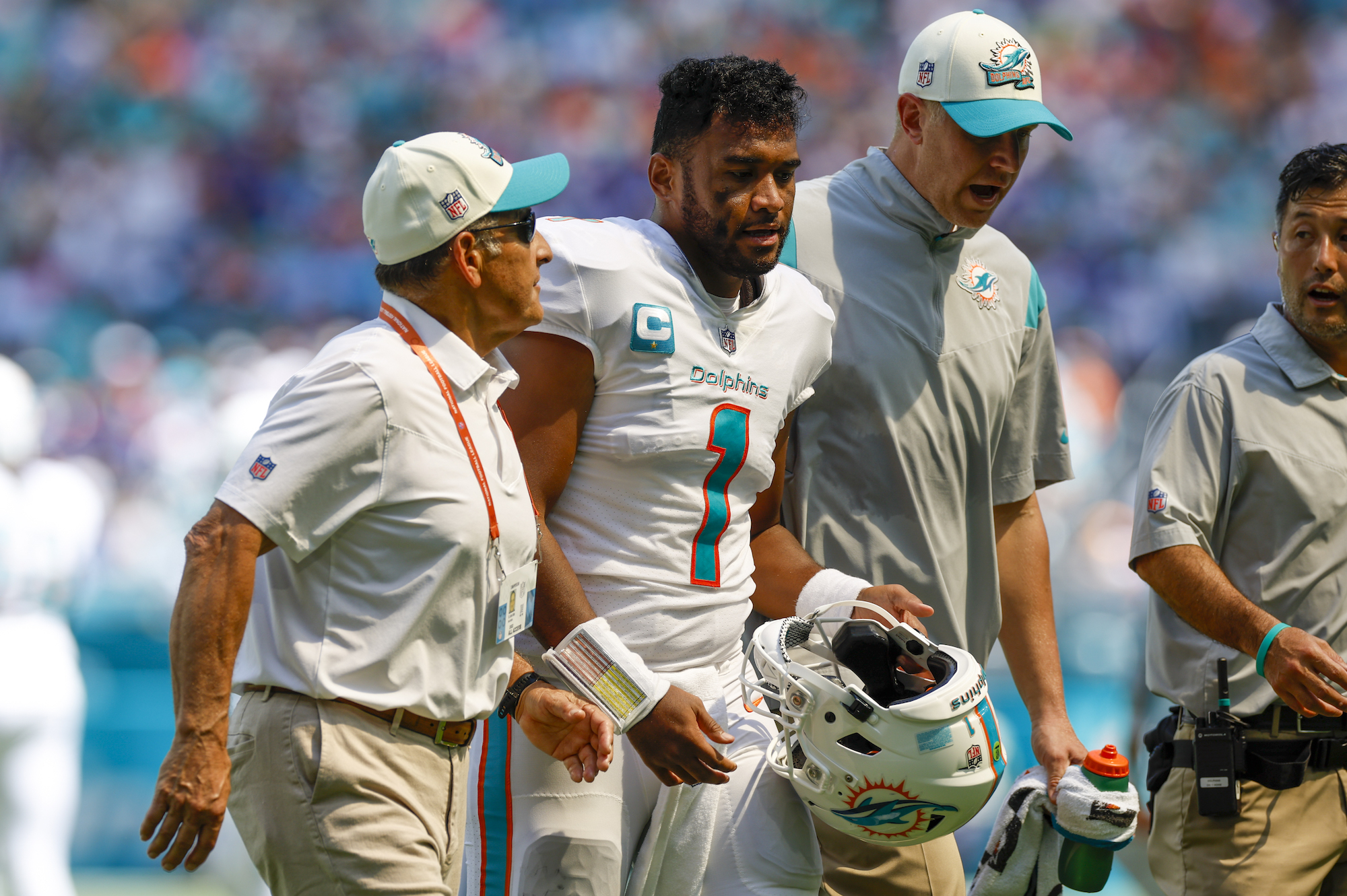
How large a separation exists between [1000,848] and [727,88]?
5.46 ft

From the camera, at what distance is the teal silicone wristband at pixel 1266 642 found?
292 centimetres

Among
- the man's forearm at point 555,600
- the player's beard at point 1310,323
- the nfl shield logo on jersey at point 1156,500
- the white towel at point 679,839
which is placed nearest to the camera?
the man's forearm at point 555,600

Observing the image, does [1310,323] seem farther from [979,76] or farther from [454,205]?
[454,205]

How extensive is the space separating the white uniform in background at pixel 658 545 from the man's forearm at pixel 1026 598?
862mm

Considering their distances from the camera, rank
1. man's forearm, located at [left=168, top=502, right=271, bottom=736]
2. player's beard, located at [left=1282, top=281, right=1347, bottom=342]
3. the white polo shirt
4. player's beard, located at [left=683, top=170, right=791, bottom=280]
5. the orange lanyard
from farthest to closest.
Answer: player's beard, located at [left=1282, top=281, right=1347, bottom=342] → player's beard, located at [left=683, top=170, right=791, bottom=280] → the orange lanyard → the white polo shirt → man's forearm, located at [left=168, top=502, right=271, bottom=736]

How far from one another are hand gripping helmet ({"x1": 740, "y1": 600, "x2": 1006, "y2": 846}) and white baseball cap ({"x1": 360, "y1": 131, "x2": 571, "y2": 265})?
3.02ft

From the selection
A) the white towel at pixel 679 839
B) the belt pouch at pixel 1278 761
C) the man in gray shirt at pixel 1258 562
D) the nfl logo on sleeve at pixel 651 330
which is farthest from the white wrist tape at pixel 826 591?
the belt pouch at pixel 1278 761

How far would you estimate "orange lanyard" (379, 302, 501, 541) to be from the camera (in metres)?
2.19

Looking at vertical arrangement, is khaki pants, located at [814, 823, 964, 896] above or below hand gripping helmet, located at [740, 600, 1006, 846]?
below

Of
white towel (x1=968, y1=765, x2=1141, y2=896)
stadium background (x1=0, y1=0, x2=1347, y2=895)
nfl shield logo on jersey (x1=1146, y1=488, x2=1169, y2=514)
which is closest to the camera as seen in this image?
white towel (x1=968, y1=765, x2=1141, y2=896)

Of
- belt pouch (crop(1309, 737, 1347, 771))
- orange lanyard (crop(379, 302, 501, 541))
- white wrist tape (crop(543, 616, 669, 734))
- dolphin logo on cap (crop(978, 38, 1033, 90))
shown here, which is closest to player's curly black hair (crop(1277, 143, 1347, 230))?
dolphin logo on cap (crop(978, 38, 1033, 90))

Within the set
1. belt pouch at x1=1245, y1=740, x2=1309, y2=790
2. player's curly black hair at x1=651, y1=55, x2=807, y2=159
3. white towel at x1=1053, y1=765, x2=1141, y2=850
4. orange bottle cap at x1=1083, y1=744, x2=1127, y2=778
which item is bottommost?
belt pouch at x1=1245, y1=740, x2=1309, y2=790

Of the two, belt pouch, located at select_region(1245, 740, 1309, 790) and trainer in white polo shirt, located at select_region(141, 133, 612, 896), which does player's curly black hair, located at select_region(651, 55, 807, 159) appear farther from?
belt pouch, located at select_region(1245, 740, 1309, 790)

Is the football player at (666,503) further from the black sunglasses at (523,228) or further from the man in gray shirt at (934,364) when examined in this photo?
the man in gray shirt at (934,364)
